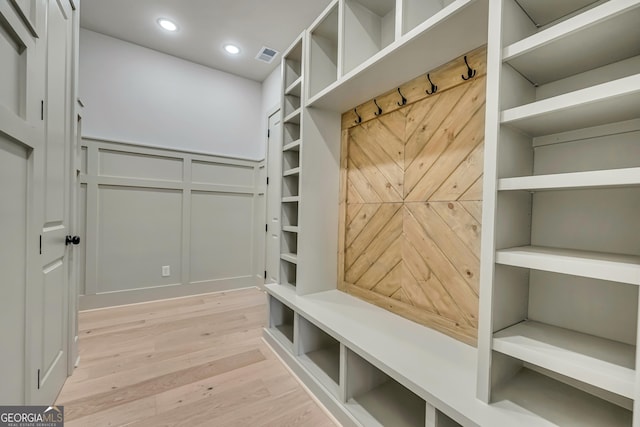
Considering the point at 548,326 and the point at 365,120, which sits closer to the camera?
the point at 548,326

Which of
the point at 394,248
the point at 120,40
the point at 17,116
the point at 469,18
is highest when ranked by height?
the point at 120,40

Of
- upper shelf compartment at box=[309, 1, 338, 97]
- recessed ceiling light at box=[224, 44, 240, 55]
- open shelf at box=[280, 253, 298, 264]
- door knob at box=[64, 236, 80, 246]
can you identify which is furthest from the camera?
recessed ceiling light at box=[224, 44, 240, 55]

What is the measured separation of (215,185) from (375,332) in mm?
2809

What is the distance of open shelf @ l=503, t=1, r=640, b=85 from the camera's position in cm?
77

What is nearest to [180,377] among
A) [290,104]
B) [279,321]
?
[279,321]

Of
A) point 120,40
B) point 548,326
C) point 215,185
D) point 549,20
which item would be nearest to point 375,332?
point 548,326

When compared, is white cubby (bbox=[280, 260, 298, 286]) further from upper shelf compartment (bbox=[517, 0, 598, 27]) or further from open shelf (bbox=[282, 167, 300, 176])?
upper shelf compartment (bbox=[517, 0, 598, 27])

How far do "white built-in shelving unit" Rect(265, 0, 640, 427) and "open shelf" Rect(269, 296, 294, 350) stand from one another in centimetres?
71

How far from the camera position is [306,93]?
2.07 meters

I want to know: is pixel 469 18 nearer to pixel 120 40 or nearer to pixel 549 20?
pixel 549 20

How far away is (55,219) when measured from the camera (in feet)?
4.80

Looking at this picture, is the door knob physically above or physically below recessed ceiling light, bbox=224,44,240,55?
below

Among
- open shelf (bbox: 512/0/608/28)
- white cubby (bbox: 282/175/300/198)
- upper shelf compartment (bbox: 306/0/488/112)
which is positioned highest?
upper shelf compartment (bbox: 306/0/488/112)

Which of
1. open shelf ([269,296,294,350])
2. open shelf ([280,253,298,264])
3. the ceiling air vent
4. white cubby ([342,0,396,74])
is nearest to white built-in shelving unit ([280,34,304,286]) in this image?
open shelf ([280,253,298,264])
